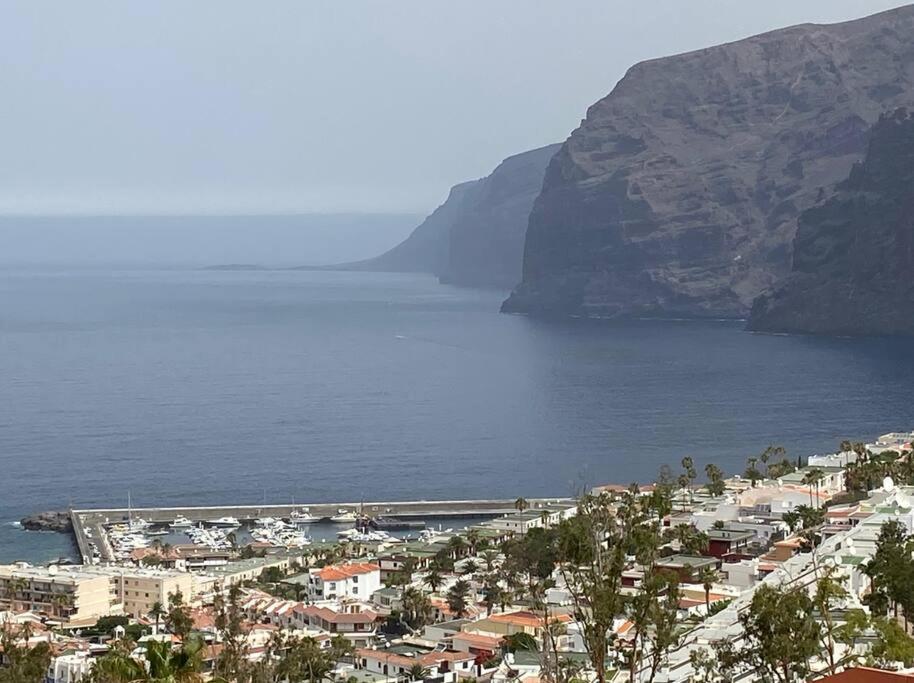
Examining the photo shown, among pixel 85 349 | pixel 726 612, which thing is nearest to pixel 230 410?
pixel 85 349

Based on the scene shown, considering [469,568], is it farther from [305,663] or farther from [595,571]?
[595,571]

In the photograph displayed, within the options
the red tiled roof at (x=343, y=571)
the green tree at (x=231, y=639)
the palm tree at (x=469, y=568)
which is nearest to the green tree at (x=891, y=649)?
the green tree at (x=231, y=639)

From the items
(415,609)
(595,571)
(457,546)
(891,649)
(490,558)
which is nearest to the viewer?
(595,571)

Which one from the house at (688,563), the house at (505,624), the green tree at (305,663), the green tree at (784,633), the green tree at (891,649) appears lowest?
the house at (505,624)

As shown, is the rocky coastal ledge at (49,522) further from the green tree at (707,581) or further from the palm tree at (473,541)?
the green tree at (707,581)

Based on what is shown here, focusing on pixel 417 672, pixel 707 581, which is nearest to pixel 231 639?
pixel 417 672

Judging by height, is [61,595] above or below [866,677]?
below
